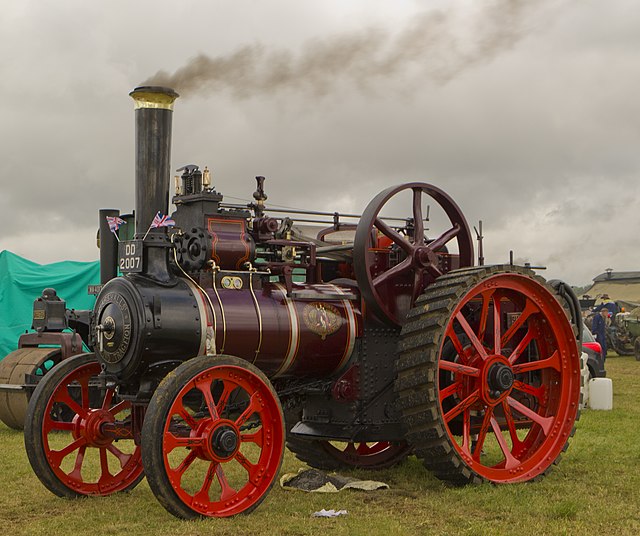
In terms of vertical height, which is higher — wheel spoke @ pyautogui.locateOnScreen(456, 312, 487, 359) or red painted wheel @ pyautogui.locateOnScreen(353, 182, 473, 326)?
red painted wheel @ pyautogui.locateOnScreen(353, 182, 473, 326)

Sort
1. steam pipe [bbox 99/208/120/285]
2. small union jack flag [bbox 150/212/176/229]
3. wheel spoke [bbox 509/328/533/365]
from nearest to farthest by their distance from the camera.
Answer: small union jack flag [bbox 150/212/176/229] < wheel spoke [bbox 509/328/533/365] < steam pipe [bbox 99/208/120/285]

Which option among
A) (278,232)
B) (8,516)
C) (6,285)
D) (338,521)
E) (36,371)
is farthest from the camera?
(6,285)

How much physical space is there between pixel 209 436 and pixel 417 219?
248 centimetres

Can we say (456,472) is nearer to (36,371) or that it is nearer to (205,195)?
(205,195)

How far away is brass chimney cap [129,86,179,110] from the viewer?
6297mm

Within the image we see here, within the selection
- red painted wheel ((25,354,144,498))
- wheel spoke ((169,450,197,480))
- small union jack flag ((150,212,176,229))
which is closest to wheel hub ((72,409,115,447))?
red painted wheel ((25,354,144,498))

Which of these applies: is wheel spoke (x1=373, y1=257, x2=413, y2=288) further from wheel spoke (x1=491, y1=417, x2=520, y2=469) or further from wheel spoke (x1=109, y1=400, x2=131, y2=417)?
wheel spoke (x1=109, y1=400, x2=131, y2=417)

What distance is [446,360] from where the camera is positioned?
684 cm

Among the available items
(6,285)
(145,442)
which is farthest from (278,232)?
(6,285)

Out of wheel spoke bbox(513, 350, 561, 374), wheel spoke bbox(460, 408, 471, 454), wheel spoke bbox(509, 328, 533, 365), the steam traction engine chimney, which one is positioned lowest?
wheel spoke bbox(460, 408, 471, 454)

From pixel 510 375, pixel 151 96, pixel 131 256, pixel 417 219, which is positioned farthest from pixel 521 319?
pixel 151 96

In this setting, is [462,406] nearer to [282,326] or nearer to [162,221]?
[282,326]

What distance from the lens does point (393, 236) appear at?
22.4 feet

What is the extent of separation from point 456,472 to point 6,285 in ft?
30.4
